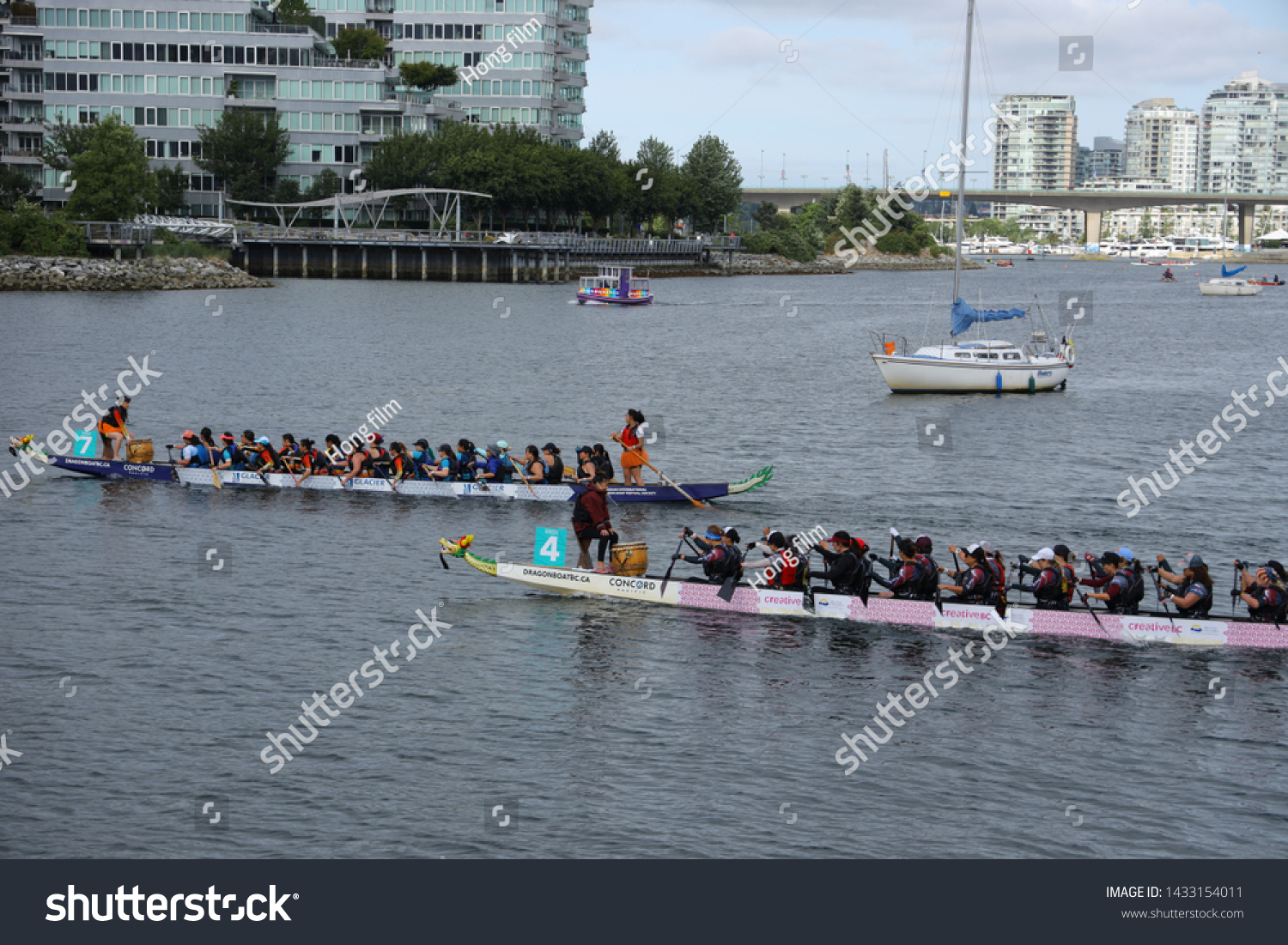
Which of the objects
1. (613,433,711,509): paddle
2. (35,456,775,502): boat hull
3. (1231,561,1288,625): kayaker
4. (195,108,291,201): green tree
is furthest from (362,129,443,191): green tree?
(1231,561,1288,625): kayaker

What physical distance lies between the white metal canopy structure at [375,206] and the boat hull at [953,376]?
3054 inches

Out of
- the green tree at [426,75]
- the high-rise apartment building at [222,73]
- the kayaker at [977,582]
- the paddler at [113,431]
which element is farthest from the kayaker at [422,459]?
the green tree at [426,75]

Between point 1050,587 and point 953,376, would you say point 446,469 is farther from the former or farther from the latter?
point 953,376

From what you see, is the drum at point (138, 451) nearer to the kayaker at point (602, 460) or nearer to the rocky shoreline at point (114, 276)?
the kayaker at point (602, 460)

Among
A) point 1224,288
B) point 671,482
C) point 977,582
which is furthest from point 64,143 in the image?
point 1224,288

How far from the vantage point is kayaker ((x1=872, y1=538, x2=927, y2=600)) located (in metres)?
28.5

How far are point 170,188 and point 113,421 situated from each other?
4241 inches

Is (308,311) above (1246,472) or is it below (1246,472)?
above

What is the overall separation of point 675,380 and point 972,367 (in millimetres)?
17719

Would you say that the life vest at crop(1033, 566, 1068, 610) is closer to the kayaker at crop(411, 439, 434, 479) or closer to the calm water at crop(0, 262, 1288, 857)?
the calm water at crop(0, 262, 1288, 857)

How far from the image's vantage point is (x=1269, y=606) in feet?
88.4
